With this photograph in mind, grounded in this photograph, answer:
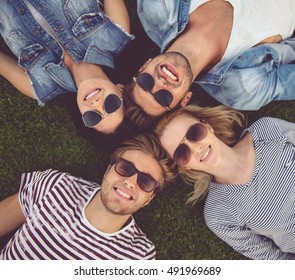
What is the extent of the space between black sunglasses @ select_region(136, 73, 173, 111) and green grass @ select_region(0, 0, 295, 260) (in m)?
0.76

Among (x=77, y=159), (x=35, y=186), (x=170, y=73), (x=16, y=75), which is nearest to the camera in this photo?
(x=170, y=73)

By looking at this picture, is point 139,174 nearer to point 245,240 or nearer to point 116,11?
point 245,240

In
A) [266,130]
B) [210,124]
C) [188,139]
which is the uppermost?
[188,139]

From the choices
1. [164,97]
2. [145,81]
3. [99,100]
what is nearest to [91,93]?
[99,100]

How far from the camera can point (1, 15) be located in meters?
3.21

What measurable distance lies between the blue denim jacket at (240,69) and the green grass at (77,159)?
38 cm

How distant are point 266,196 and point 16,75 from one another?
A: 2.03 meters

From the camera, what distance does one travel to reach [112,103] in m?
2.83

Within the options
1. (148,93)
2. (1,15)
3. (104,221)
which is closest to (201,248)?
(104,221)

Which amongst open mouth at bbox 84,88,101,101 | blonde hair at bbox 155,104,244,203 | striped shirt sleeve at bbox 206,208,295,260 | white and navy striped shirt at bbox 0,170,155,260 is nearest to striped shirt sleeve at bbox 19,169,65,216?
white and navy striped shirt at bbox 0,170,155,260

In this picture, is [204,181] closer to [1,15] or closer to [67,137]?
[67,137]

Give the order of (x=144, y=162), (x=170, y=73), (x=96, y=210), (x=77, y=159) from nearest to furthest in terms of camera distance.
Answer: (x=170, y=73), (x=144, y=162), (x=96, y=210), (x=77, y=159)

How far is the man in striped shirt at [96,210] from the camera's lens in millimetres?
2900

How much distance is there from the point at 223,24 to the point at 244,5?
0.19 meters
